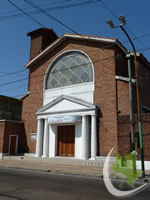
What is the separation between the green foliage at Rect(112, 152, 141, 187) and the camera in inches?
491

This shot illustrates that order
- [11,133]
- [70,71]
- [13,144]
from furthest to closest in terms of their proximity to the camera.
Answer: [13,144] < [11,133] < [70,71]

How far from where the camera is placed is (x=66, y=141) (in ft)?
69.2

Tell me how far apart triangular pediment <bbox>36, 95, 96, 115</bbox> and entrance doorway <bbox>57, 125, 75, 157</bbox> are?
1888 millimetres

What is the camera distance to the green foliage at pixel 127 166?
12.5 m

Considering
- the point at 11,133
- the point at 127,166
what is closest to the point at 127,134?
the point at 127,166

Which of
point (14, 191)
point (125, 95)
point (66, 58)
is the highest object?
point (66, 58)

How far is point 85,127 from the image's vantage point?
1920 centimetres

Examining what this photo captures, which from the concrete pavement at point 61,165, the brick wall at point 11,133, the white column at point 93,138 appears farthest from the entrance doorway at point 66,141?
the brick wall at point 11,133

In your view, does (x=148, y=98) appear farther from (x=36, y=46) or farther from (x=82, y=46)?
(x=36, y=46)

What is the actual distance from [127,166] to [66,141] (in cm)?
788

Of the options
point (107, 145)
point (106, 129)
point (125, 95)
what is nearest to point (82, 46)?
point (125, 95)

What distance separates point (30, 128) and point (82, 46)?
10.5 meters

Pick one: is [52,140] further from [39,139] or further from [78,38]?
[78,38]

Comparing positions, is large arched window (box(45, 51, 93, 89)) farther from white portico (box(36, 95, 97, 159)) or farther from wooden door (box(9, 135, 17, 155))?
wooden door (box(9, 135, 17, 155))
